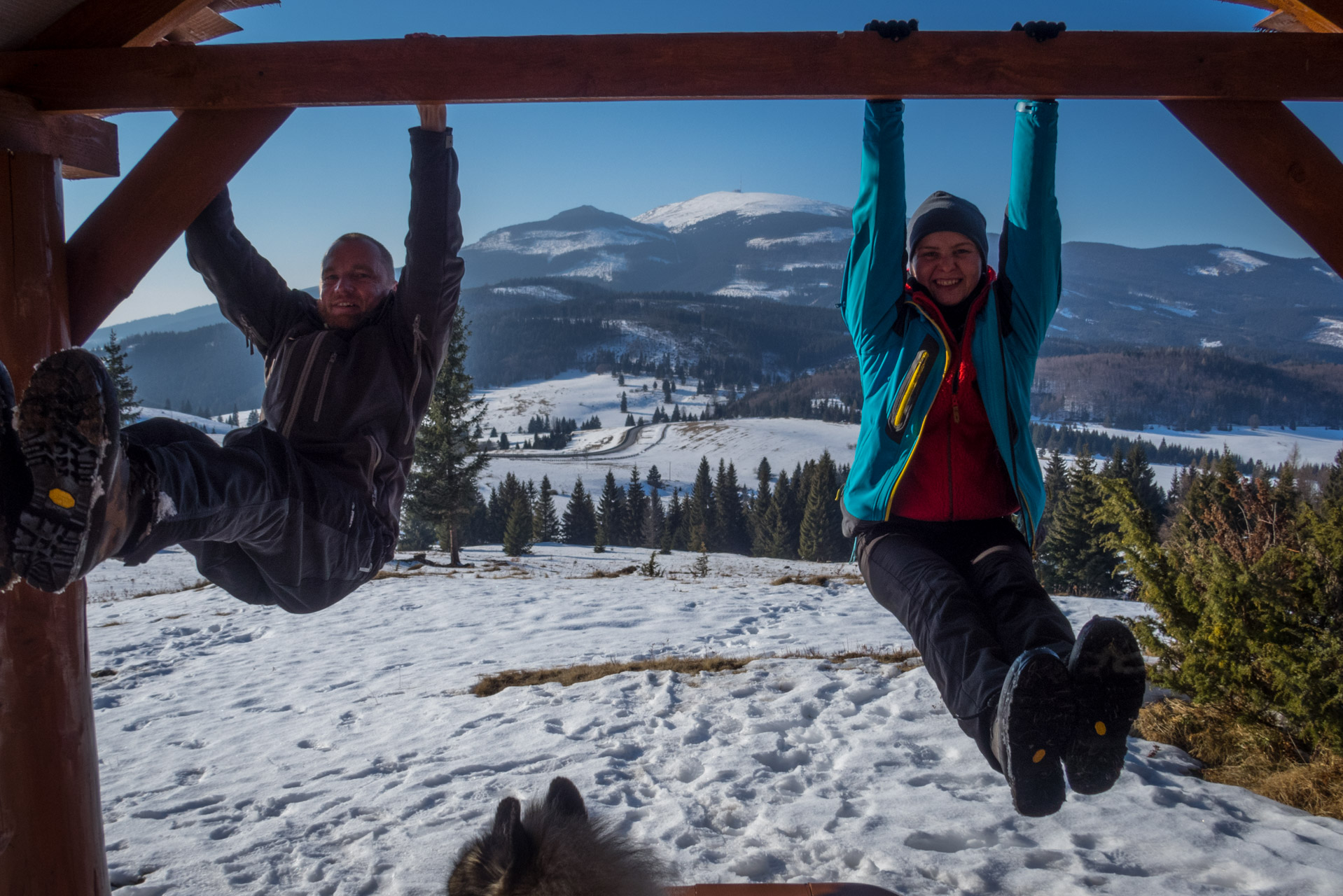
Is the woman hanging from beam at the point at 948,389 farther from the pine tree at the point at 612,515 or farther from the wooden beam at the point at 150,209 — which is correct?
the pine tree at the point at 612,515

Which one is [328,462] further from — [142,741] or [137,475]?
[142,741]

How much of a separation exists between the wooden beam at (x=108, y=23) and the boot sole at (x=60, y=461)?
1.86 metres

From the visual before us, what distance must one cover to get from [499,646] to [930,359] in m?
9.18

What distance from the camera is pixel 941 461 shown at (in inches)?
123

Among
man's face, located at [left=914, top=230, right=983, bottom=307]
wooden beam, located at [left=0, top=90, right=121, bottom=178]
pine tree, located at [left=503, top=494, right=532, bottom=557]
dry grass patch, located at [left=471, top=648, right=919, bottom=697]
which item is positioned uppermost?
wooden beam, located at [left=0, top=90, right=121, bottom=178]

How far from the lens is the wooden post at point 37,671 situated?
2.85m

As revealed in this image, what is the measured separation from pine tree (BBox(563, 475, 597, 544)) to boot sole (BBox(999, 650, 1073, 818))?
259 ft

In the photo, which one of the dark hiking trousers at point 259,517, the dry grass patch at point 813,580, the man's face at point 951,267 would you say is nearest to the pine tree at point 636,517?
the dry grass patch at point 813,580

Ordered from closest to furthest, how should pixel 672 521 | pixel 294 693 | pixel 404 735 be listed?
pixel 404 735, pixel 294 693, pixel 672 521

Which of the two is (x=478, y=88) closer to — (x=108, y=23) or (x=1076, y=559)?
(x=108, y=23)

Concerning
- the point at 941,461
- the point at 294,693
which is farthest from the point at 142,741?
the point at 941,461

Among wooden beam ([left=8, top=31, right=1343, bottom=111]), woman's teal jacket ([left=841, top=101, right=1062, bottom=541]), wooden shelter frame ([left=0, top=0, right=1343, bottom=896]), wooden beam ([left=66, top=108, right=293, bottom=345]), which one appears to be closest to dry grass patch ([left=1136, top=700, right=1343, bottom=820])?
woman's teal jacket ([left=841, top=101, right=1062, bottom=541])

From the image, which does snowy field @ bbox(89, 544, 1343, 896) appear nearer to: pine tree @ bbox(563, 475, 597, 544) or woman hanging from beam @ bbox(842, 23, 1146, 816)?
woman hanging from beam @ bbox(842, 23, 1146, 816)

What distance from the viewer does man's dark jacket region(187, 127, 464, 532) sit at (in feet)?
10.8
